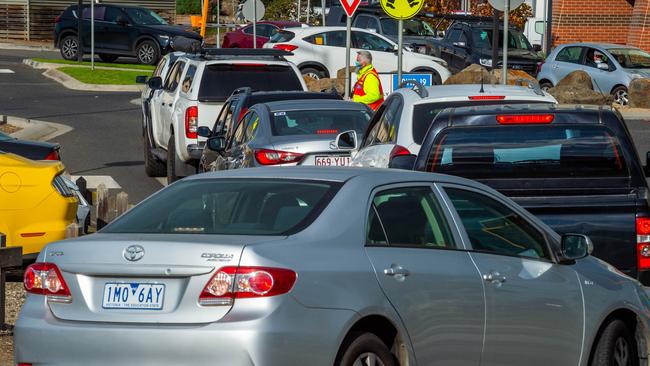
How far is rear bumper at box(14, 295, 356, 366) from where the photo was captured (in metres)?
6.00

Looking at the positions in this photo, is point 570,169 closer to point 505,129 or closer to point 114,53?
point 505,129

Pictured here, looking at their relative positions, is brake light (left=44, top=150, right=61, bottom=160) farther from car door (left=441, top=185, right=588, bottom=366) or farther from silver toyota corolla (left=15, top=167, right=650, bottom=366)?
car door (left=441, top=185, right=588, bottom=366)

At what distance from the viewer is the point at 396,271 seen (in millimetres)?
6680

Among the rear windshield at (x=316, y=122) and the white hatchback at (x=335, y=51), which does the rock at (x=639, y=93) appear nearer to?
the white hatchback at (x=335, y=51)

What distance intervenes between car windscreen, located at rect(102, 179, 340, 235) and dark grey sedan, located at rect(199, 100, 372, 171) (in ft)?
24.6

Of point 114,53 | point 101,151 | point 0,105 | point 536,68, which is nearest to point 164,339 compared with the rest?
point 101,151

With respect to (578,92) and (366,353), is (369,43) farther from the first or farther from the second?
(366,353)

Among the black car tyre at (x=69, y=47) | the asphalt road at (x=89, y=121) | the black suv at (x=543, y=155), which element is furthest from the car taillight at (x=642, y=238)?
the black car tyre at (x=69, y=47)

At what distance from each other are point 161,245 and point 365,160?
21.6 feet

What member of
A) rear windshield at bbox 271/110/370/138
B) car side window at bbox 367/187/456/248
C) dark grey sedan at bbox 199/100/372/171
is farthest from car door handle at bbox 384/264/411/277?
rear windshield at bbox 271/110/370/138

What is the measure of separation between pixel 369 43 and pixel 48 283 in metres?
30.0

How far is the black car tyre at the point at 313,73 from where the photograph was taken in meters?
35.6

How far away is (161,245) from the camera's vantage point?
20.5 feet

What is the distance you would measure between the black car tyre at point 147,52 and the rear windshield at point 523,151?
36201 mm
